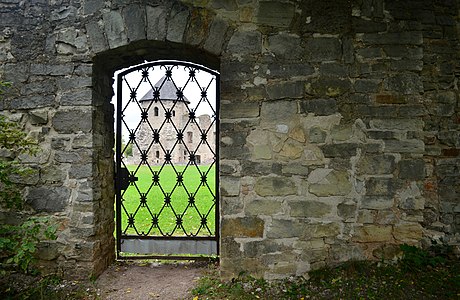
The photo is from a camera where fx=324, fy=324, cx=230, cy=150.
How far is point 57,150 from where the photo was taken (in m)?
3.08

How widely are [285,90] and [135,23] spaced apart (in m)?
1.51

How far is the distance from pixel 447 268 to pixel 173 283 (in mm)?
2638

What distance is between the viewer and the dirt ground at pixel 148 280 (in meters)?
2.94

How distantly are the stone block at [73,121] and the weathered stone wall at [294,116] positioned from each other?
1cm

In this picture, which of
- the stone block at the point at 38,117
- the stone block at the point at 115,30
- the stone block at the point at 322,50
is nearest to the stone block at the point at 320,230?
the stone block at the point at 322,50

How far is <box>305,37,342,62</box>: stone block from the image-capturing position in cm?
301

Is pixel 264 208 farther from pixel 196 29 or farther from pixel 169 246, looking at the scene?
pixel 196 29

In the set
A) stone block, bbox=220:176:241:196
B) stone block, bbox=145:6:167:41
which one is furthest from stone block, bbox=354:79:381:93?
stone block, bbox=145:6:167:41

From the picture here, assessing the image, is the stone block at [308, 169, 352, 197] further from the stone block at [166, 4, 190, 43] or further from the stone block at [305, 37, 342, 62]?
the stone block at [166, 4, 190, 43]

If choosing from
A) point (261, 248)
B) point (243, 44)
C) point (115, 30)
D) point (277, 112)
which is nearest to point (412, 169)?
point (277, 112)

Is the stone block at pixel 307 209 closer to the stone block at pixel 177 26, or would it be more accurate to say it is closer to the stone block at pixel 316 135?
the stone block at pixel 316 135

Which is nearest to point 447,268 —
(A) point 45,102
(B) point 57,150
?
(B) point 57,150

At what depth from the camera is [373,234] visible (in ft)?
9.89

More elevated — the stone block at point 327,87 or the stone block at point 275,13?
the stone block at point 275,13
